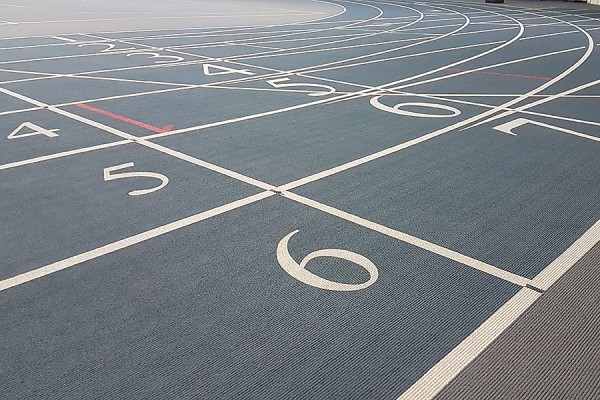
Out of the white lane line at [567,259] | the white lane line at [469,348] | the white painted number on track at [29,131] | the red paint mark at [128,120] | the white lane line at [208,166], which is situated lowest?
the white lane line at [469,348]

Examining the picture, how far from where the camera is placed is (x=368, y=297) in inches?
129

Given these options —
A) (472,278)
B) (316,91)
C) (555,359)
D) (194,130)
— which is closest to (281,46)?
(316,91)

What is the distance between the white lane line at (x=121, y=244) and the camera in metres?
3.43

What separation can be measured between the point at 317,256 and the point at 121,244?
4.09ft

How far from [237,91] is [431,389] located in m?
6.14

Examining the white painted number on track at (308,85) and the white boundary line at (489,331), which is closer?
the white boundary line at (489,331)

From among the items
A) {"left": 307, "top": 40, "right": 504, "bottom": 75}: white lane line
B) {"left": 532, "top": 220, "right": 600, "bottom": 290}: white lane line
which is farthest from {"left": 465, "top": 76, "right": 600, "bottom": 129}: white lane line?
{"left": 307, "top": 40, "right": 504, "bottom": 75}: white lane line

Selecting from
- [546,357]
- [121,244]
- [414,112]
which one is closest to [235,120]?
[414,112]

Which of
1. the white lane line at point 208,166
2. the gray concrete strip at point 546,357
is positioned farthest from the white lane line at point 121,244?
the gray concrete strip at point 546,357

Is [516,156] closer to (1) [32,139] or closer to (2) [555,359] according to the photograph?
(2) [555,359]

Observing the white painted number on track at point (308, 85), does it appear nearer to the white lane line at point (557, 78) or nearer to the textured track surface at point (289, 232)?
the textured track surface at point (289, 232)

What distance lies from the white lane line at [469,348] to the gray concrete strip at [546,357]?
0.03 metres

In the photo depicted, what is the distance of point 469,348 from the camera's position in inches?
114

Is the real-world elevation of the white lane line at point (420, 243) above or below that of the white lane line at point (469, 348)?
above
